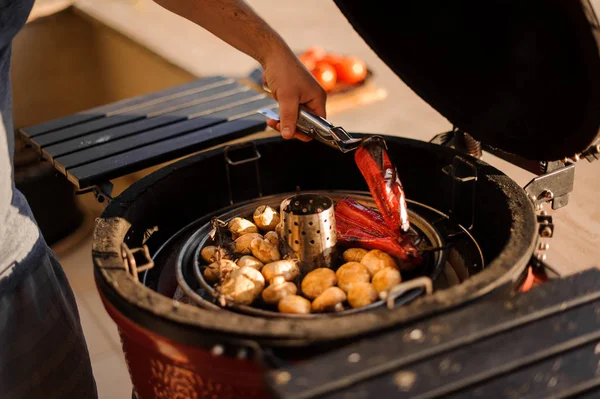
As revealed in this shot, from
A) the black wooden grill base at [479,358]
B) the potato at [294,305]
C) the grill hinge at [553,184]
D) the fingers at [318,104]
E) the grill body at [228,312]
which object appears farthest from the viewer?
the fingers at [318,104]

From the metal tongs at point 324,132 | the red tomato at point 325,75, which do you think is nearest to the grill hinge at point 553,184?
the metal tongs at point 324,132

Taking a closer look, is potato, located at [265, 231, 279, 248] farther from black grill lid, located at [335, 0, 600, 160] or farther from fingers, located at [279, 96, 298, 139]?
black grill lid, located at [335, 0, 600, 160]

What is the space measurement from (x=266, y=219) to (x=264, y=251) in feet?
0.44

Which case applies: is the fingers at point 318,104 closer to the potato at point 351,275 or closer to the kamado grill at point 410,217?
the kamado grill at point 410,217

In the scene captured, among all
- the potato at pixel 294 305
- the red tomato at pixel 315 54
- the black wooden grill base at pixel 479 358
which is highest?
the black wooden grill base at pixel 479 358

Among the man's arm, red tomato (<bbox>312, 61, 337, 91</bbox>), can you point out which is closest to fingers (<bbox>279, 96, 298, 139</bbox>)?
the man's arm

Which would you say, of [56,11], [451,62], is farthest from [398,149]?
[56,11]

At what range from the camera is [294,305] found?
107 centimetres

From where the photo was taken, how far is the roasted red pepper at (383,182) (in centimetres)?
126

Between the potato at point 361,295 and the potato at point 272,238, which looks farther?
the potato at point 272,238

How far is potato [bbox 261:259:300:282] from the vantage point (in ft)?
3.76

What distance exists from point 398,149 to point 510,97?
0.85 ft

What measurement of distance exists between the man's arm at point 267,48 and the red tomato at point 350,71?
46.8 inches

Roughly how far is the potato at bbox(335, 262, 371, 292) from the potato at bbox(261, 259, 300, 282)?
78mm
